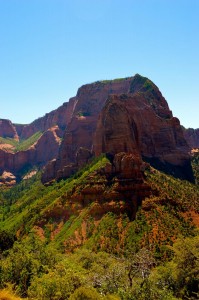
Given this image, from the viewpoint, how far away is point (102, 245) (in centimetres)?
9156

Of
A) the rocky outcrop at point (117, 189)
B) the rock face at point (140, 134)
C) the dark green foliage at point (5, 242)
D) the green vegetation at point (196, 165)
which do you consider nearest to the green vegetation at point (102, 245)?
the dark green foliage at point (5, 242)

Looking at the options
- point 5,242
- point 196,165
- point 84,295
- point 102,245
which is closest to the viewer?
point 84,295

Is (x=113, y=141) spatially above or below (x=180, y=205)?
above

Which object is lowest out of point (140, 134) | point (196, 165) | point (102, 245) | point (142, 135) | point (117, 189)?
point (102, 245)

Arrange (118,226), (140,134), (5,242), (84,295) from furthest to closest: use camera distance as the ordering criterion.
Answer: (140,134) → (118,226) → (5,242) → (84,295)

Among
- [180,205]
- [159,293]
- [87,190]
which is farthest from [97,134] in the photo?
[159,293]

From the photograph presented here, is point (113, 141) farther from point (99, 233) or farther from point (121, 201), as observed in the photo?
point (99, 233)

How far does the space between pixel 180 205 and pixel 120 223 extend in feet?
71.2

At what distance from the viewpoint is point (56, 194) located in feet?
427

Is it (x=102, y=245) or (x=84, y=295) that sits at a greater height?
(x=84, y=295)

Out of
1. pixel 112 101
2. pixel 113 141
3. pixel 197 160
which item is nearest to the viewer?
pixel 113 141

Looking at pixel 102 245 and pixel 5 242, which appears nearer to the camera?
pixel 5 242

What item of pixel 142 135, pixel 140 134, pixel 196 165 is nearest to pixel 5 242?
pixel 140 134

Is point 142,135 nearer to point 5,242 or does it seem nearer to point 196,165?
point 196,165
